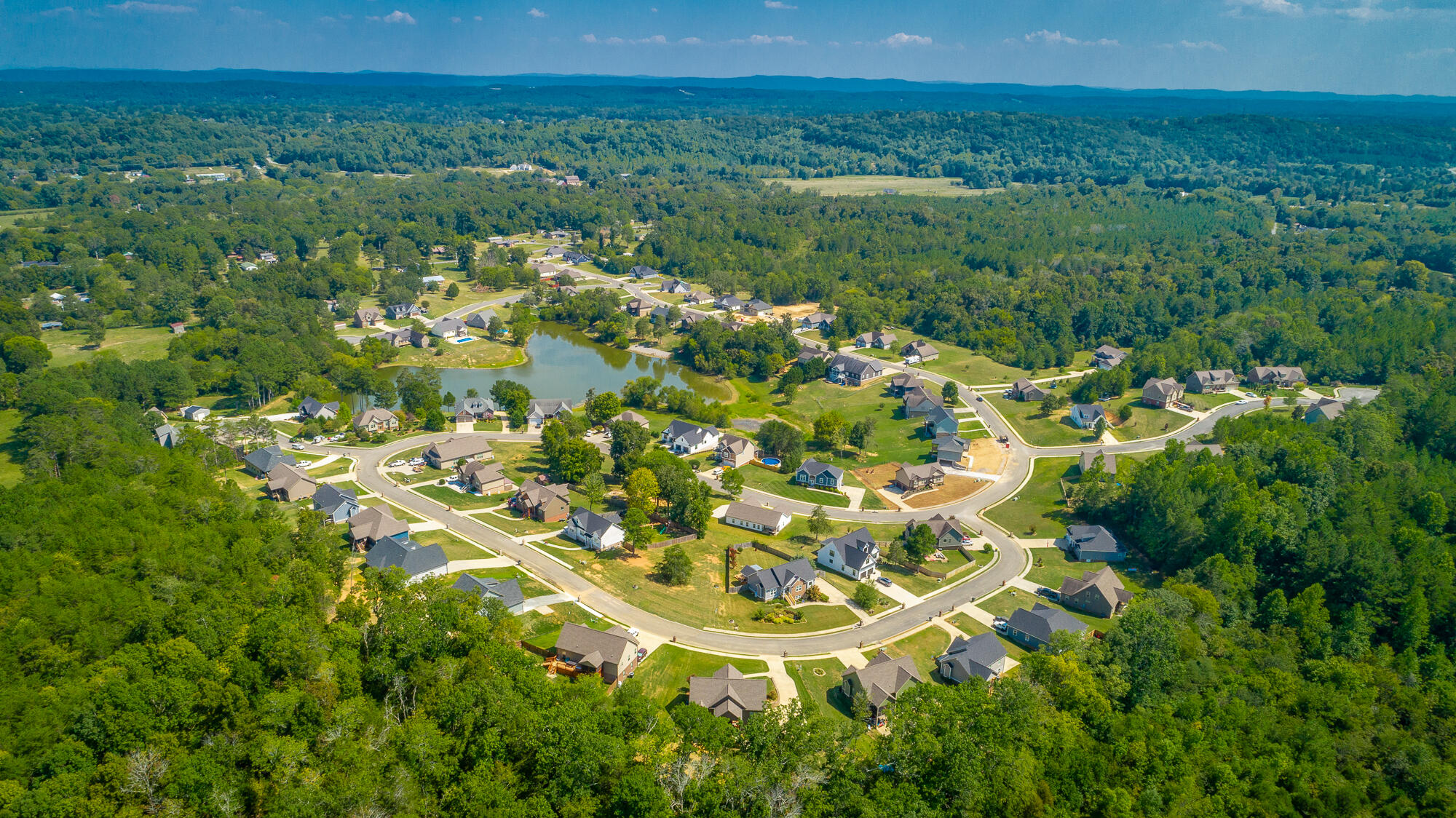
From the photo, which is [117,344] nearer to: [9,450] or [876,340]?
[9,450]

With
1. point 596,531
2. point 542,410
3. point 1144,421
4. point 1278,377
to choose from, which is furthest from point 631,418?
point 1278,377

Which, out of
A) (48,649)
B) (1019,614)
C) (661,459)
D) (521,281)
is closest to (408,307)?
A: (521,281)

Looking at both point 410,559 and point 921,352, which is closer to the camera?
point 410,559

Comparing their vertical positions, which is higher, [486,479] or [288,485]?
[486,479]

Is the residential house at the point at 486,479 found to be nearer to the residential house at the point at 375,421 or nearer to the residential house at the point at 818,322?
the residential house at the point at 375,421

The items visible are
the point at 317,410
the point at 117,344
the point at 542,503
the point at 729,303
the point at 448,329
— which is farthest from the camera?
the point at 729,303
